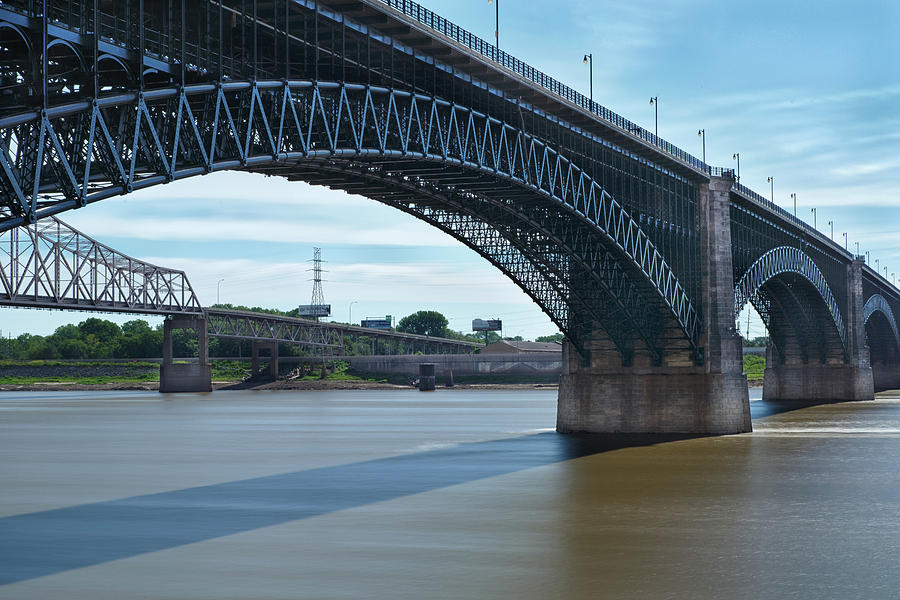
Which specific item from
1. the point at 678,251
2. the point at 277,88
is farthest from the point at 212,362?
the point at 277,88

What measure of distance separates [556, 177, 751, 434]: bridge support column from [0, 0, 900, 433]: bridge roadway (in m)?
0.13

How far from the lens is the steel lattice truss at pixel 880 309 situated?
13788 cm

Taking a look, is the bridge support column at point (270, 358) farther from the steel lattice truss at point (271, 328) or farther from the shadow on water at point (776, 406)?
the shadow on water at point (776, 406)

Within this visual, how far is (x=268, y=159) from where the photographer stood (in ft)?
113

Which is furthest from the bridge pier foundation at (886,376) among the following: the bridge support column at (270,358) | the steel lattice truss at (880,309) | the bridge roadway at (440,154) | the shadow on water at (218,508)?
the shadow on water at (218,508)

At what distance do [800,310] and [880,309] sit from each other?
39995 millimetres

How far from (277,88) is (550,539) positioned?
15.8 meters

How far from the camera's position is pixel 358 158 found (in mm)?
41062

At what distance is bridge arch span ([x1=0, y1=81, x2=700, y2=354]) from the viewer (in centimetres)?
2777

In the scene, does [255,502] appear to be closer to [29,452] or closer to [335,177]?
[335,177]

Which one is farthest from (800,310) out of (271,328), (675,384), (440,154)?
(271,328)

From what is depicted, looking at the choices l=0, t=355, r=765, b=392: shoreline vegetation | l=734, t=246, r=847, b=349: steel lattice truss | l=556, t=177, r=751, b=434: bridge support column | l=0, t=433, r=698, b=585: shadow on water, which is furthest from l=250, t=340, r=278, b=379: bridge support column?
l=0, t=433, r=698, b=585: shadow on water

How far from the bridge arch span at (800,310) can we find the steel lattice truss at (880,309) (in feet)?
35.5

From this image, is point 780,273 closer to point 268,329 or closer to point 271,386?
point 271,386
